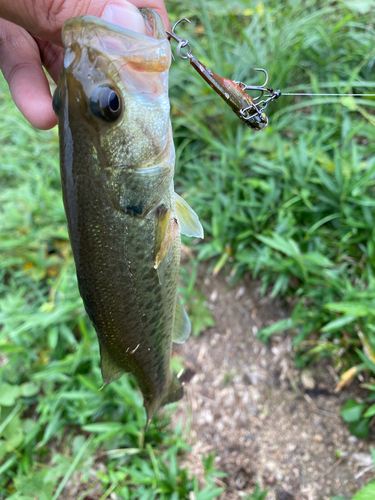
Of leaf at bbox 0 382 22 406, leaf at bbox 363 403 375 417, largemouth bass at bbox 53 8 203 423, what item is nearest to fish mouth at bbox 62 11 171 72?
largemouth bass at bbox 53 8 203 423

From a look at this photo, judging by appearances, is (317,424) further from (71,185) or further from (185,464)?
(71,185)

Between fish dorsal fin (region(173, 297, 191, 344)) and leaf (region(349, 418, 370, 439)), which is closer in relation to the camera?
fish dorsal fin (region(173, 297, 191, 344))

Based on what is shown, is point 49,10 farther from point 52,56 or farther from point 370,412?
point 370,412

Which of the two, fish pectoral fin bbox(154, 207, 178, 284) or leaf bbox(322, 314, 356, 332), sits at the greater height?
fish pectoral fin bbox(154, 207, 178, 284)

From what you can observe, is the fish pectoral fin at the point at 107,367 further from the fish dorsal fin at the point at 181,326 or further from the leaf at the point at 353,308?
the leaf at the point at 353,308

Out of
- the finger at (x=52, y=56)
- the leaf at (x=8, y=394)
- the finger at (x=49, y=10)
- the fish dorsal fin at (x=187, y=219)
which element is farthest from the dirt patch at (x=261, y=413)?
the finger at (x=49, y=10)

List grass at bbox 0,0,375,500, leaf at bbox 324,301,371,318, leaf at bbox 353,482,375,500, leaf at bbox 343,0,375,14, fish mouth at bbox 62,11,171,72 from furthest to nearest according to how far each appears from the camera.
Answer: leaf at bbox 343,0,375,14
grass at bbox 0,0,375,500
leaf at bbox 324,301,371,318
leaf at bbox 353,482,375,500
fish mouth at bbox 62,11,171,72

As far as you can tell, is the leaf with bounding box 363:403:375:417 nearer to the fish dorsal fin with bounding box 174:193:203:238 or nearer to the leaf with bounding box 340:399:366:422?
the leaf with bounding box 340:399:366:422
